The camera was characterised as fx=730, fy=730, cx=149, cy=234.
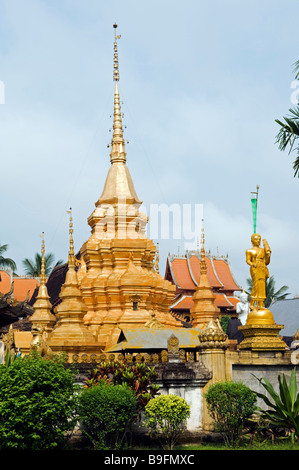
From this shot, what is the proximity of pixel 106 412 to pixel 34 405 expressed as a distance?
1.95 m

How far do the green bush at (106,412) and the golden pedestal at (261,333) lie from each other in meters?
5.75

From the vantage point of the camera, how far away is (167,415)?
18.2 meters

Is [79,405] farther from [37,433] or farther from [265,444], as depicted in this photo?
[265,444]

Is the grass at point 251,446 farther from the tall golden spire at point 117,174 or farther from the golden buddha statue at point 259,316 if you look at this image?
the tall golden spire at point 117,174

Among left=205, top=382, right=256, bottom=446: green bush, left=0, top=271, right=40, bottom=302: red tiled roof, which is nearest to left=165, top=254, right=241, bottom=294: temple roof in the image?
left=0, top=271, right=40, bottom=302: red tiled roof

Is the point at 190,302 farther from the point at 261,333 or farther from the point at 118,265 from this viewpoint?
the point at 261,333

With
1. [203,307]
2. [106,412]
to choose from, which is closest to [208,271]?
[203,307]

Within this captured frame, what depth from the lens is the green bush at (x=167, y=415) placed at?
18.2 meters

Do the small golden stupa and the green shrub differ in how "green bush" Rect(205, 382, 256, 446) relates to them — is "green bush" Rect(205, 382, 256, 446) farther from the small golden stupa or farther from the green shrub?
the small golden stupa

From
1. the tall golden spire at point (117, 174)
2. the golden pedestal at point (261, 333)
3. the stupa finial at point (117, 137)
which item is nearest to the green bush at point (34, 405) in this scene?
the golden pedestal at point (261, 333)

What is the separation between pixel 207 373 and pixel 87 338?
11966 mm

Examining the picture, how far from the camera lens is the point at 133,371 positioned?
64.1 ft

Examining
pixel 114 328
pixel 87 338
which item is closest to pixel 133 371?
pixel 87 338

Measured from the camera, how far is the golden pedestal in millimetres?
22438
